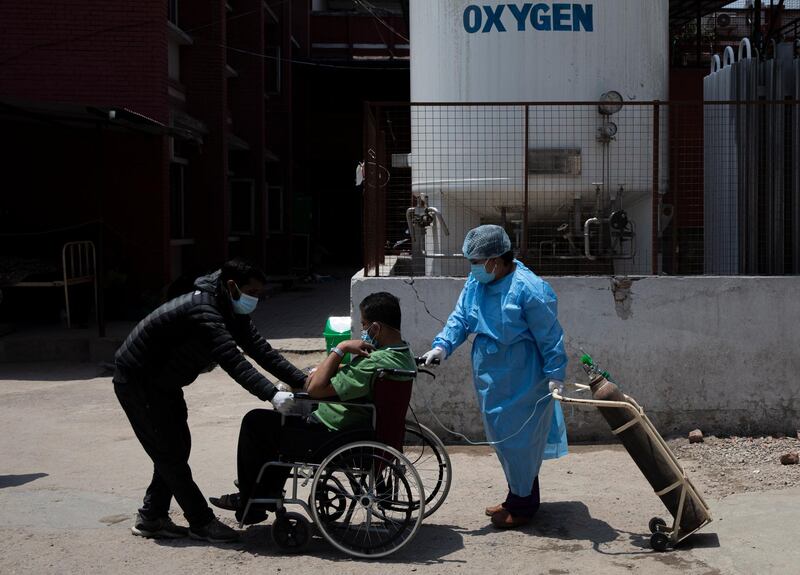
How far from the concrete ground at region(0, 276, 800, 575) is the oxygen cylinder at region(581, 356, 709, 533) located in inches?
8.3

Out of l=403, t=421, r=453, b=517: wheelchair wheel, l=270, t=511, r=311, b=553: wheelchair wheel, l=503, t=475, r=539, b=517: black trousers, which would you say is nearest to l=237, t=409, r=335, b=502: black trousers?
l=270, t=511, r=311, b=553: wheelchair wheel

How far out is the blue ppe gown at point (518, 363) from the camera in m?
5.50

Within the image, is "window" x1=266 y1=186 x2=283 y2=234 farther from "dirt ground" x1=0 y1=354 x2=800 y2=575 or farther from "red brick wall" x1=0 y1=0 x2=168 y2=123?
"dirt ground" x1=0 y1=354 x2=800 y2=575

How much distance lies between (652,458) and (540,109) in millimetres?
3738

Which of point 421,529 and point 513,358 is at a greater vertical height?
point 513,358

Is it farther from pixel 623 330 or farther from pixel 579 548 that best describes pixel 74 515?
pixel 623 330

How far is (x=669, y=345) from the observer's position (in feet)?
25.5

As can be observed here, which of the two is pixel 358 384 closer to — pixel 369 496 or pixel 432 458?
pixel 369 496

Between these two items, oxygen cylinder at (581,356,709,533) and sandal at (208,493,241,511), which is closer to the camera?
oxygen cylinder at (581,356,709,533)

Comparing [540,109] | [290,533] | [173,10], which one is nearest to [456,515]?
[290,533]

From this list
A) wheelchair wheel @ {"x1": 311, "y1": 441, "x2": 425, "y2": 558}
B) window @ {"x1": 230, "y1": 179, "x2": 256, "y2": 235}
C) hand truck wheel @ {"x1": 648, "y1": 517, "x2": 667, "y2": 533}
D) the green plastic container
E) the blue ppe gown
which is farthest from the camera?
window @ {"x1": 230, "y1": 179, "x2": 256, "y2": 235}

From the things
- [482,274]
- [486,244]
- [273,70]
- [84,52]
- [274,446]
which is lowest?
[274,446]

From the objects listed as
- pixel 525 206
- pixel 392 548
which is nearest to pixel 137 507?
pixel 392 548

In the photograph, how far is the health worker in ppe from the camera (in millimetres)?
5508
